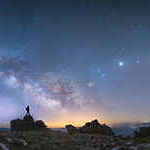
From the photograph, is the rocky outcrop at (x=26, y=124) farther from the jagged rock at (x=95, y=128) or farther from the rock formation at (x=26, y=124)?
the jagged rock at (x=95, y=128)

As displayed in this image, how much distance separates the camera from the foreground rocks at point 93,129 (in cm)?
4721


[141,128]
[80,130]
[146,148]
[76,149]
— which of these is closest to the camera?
[146,148]

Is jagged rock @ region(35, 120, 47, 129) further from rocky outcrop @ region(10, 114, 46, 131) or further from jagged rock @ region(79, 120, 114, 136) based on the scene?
jagged rock @ region(79, 120, 114, 136)

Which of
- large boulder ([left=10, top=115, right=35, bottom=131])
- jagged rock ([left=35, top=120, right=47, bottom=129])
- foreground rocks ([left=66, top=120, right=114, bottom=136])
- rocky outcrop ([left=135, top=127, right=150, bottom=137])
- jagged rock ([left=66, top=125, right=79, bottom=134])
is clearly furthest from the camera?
jagged rock ([left=35, top=120, right=47, bottom=129])

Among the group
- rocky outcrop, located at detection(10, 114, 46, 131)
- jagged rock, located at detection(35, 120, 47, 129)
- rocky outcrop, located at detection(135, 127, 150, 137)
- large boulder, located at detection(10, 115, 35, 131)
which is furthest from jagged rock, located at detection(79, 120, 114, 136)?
rocky outcrop, located at detection(135, 127, 150, 137)

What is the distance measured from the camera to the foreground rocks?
47.2 meters

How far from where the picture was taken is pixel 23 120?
50156mm

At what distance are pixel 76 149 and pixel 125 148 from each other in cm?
480

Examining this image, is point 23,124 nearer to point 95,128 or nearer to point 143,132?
point 95,128

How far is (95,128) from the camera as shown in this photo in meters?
48.9

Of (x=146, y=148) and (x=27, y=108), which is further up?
(x=27, y=108)

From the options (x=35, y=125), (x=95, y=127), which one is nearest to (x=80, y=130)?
(x=95, y=127)

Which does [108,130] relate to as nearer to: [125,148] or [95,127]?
[95,127]

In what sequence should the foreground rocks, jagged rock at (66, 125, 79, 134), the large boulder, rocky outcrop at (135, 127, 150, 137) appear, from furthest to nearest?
the large boulder, the foreground rocks, jagged rock at (66, 125, 79, 134), rocky outcrop at (135, 127, 150, 137)
